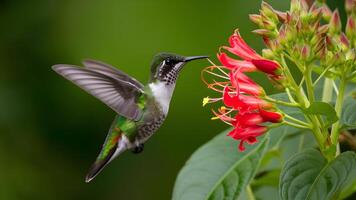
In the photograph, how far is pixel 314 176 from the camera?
6.82 feet

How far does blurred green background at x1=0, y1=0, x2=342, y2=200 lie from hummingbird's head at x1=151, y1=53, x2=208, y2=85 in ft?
4.99

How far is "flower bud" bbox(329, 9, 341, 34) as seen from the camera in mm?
2139

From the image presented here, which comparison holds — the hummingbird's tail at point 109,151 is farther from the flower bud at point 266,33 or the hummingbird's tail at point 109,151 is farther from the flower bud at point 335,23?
the flower bud at point 335,23

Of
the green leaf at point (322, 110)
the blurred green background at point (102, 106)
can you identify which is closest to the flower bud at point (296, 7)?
the green leaf at point (322, 110)

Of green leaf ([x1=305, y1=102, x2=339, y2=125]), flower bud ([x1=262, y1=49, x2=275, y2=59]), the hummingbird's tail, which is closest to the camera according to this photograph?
green leaf ([x1=305, y1=102, x2=339, y2=125])

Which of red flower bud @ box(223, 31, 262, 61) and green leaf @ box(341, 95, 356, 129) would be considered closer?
green leaf @ box(341, 95, 356, 129)

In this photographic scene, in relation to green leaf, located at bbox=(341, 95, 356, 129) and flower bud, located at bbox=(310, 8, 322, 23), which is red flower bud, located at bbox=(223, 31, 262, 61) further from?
green leaf, located at bbox=(341, 95, 356, 129)

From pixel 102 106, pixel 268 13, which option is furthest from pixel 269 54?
pixel 102 106

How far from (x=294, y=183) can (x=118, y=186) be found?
2565 mm

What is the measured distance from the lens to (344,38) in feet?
7.00

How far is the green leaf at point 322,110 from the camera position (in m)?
1.95

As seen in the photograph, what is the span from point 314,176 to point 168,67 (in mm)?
797

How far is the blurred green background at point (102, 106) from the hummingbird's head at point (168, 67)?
152 cm

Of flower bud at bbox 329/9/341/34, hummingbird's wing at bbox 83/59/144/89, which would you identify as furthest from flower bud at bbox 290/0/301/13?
hummingbird's wing at bbox 83/59/144/89
